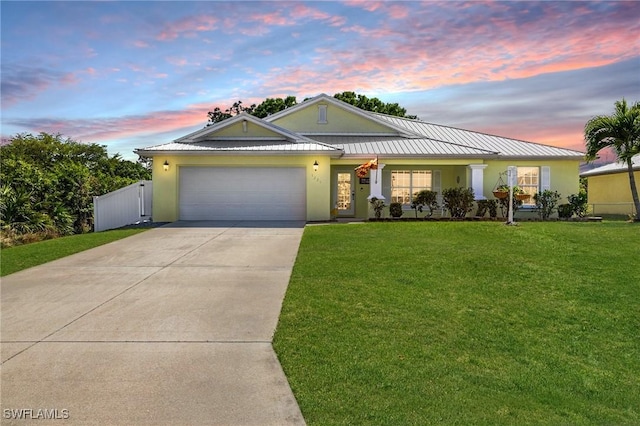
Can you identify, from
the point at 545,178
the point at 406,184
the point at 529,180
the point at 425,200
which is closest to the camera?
the point at 425,200

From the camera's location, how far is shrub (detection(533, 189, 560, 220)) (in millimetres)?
18797

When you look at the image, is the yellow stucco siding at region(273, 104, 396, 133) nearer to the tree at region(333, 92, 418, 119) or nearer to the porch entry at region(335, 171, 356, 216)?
the porch entry at region(335, 171, 356, 216)

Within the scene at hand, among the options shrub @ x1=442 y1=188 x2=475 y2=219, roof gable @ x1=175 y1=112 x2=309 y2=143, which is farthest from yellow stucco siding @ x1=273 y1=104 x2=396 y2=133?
shrub @ x1=442 y1=188 x2=475 y2=219

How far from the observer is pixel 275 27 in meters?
14.0

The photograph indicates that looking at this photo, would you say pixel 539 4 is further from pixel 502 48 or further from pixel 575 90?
pixel 575 90

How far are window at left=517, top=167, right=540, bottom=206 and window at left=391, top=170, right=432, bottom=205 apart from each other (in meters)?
4.20

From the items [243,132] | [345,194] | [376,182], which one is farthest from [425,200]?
[243,132]

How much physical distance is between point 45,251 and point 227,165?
764cm

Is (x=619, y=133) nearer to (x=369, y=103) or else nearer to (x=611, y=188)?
(x=611, y=188)

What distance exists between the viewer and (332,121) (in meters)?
22.1

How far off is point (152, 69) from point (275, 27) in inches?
175

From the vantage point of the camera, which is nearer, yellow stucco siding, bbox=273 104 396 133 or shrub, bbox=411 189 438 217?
shrub, bbox=411 189 438 217

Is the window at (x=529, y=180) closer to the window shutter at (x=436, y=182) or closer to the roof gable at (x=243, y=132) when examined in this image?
the window shutter at (x=436, y=182)
